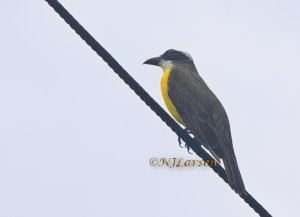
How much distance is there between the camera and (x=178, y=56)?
33.1 feet

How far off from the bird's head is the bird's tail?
9.03 ft

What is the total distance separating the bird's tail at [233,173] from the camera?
6.36 metres

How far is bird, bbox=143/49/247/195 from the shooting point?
23.6 feet

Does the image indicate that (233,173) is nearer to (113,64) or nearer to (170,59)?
(113,64)

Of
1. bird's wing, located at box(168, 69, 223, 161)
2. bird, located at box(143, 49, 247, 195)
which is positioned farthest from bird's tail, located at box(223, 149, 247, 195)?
bird's wing, located at box(168, 69, 223, 161)

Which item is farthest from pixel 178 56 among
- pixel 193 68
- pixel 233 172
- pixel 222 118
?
pixel 233 172

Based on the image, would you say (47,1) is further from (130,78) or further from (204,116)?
(204,116)

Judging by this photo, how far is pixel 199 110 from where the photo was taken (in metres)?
8.16

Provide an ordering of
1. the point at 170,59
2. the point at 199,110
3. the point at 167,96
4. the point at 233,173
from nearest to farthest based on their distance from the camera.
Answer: the point at 233,173, the point at 199,110, the point at 167,96, the point at 170,59

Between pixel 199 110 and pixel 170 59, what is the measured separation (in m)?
1.97

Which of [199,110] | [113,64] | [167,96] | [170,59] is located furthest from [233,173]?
[170,59]

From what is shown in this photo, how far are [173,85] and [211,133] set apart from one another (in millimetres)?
1289

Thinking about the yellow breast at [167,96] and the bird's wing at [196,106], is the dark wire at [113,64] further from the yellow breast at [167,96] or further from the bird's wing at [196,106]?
the yellow breast at [167,96]

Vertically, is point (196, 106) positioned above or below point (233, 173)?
above
